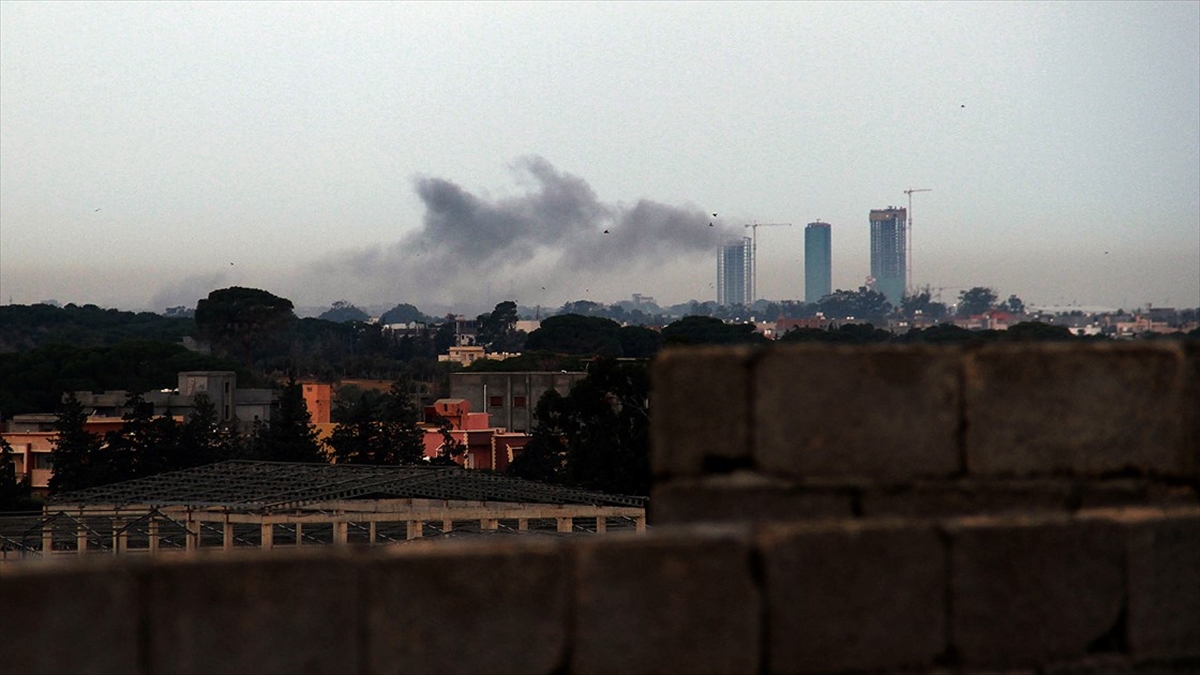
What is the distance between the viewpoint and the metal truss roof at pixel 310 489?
40.7 m

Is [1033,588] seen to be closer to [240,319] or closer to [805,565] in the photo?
[805,565]

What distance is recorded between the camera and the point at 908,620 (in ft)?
12.2

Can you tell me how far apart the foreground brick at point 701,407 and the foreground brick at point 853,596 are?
292mm

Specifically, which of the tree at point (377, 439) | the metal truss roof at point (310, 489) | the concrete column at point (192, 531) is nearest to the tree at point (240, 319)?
the tree at point (377, 439)

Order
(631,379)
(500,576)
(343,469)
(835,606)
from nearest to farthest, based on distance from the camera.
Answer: (500,576)
(835,606)
(343,469)
(631,379)

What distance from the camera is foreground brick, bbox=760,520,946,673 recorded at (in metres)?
3.62

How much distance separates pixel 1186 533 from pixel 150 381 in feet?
322

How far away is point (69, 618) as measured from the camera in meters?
3.19

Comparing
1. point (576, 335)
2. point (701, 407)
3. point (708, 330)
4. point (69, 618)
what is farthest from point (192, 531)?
point (576, 335)

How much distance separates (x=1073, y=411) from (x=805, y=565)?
84cm

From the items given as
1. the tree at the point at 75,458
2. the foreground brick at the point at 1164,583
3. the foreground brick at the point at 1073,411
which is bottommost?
the tree at the point at 75,458

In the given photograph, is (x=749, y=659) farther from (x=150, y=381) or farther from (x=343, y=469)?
(x=150, y=381)

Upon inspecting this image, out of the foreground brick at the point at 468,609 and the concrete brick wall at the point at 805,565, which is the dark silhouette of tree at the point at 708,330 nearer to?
the concrete brick wall at the point at 805,565

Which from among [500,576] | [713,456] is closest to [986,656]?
[713,456]
